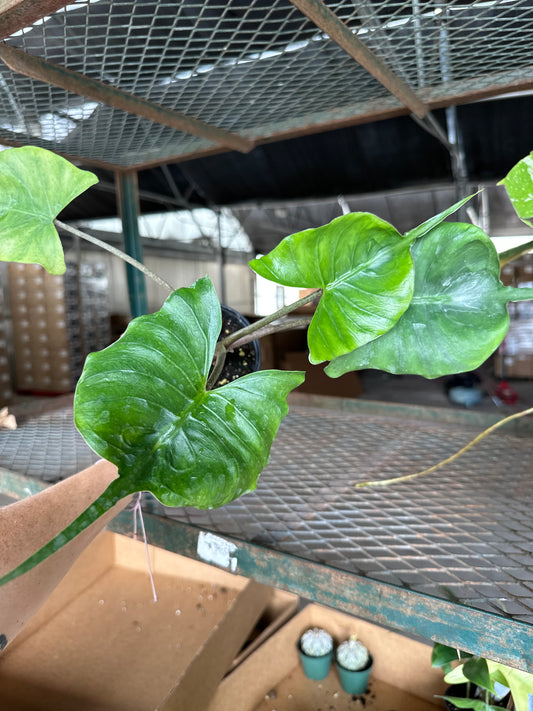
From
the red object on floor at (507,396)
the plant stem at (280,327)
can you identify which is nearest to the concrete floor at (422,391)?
the red object on floor at (507,396)

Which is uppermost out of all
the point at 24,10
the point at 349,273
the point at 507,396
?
the point at 24,10

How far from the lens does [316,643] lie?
975 mm

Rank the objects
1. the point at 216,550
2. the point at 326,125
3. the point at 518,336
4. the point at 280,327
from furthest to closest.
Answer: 1. the point at 518,336
2. the point at 326,125
3. the point at 216,550
4. the point at 280,327

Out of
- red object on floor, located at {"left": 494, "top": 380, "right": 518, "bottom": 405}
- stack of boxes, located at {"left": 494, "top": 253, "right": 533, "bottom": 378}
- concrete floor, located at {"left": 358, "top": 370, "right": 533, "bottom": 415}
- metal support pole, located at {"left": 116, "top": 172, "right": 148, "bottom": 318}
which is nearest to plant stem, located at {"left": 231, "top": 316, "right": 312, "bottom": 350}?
metal support pole, located at {"left": 116, "top": 172, "right": 148, "bottom": 318}

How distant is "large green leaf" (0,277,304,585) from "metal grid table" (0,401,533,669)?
241mm

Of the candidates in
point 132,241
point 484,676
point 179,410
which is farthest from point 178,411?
point 132,241

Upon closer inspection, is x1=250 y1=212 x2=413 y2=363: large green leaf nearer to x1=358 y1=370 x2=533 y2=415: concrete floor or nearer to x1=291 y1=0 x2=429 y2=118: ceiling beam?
x1=291 y1=0 x2=429 y2=118: ceiling beam

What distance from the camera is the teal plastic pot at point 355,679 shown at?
36.2 inches

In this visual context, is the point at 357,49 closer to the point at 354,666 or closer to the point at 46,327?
the point at 354,666

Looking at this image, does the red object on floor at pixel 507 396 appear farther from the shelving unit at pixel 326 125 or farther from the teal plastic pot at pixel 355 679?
the teal plastic pot at pixel 355 679

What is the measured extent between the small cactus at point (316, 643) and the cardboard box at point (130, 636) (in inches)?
3.9

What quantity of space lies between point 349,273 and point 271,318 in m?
0.09

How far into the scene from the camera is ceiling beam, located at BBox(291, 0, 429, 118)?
592 mm

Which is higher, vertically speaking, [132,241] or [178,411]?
[132,241]
